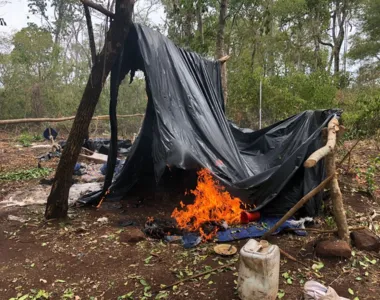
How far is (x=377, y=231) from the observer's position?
331 centimetres

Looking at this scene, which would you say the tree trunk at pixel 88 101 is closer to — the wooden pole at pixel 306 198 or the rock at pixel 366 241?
the wooden pole at pixel 306 198

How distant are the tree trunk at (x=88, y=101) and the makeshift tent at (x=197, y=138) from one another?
0.22 metres

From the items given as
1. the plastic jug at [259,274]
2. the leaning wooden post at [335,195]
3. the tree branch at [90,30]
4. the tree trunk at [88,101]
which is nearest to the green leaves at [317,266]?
the leaning wooden post at [335,195]

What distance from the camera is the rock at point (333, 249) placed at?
2.69 meters

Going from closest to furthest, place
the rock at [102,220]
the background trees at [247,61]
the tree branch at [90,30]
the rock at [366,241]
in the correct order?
1. the rock at [366,241]
2. the tree branch at [90,30]
3. the rock at [102,220]
4. the background trees at [247,61]

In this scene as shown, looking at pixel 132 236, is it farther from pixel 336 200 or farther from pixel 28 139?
pixel 28 139

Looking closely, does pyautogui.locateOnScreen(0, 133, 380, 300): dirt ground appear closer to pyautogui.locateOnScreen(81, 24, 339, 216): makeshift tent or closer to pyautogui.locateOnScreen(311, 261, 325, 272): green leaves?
pyautogui.locateOnScreen(311, 261, 325, 272): green leaves

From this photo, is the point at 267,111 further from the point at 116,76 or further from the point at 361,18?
the point at 361,18

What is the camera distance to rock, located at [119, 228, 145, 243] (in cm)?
323

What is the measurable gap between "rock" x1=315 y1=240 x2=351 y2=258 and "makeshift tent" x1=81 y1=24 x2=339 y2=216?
2.48ft

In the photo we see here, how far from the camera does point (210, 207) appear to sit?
3.55 meters

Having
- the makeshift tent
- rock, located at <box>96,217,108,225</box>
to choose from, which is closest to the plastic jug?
the makeshift tent

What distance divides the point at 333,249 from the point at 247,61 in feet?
40.4

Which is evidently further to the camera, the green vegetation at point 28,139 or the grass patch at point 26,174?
the green vegetation at point 28,139
